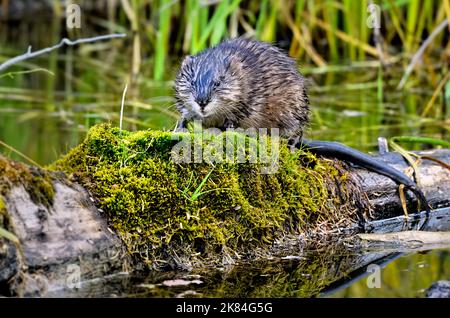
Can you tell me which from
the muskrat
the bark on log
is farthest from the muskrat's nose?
the bark on log

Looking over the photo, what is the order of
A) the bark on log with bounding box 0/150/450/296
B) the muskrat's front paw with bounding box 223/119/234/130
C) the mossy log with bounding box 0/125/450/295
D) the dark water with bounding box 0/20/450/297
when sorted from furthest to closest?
the muskrat's front paw with bounding box 223/119/234/130 < the dark water with bounding box 0/20/450/297 < the mossy log with bounding box 0/125/450/295 < the bark on log with bounding box 0/150/450/296

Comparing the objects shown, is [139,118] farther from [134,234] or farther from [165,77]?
[134,234]

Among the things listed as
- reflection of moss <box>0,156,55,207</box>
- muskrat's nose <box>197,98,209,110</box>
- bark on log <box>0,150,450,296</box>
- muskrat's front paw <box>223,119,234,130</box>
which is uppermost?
muskrat's nose <box>197,98,209,110</box>

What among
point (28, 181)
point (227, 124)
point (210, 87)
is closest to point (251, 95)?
point (227, 124)


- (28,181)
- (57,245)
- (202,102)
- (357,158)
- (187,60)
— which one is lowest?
(57,245)

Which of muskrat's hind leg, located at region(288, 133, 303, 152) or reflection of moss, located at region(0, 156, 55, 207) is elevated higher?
muskrat's hind leg, located at region(288, 133, 303, 152)

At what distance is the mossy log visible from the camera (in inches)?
151

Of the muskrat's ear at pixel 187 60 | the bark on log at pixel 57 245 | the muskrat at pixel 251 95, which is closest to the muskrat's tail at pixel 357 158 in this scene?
the muskrat at pixel 251 95

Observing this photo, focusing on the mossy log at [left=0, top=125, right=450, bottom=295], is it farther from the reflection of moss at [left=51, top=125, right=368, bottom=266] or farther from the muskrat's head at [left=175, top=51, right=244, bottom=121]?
the muskrat's head at [left=175, top=51, right=244, bottom=121]

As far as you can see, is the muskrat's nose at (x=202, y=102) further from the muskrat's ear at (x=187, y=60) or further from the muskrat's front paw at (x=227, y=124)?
the muskrat's ear at (x=187, y=60)

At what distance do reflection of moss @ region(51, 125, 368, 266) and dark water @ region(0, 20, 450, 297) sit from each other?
0.52 feet

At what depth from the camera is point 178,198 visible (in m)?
4.33

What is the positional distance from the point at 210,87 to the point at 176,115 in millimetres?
2548

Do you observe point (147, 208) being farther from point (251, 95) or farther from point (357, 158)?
point (357, 158)
